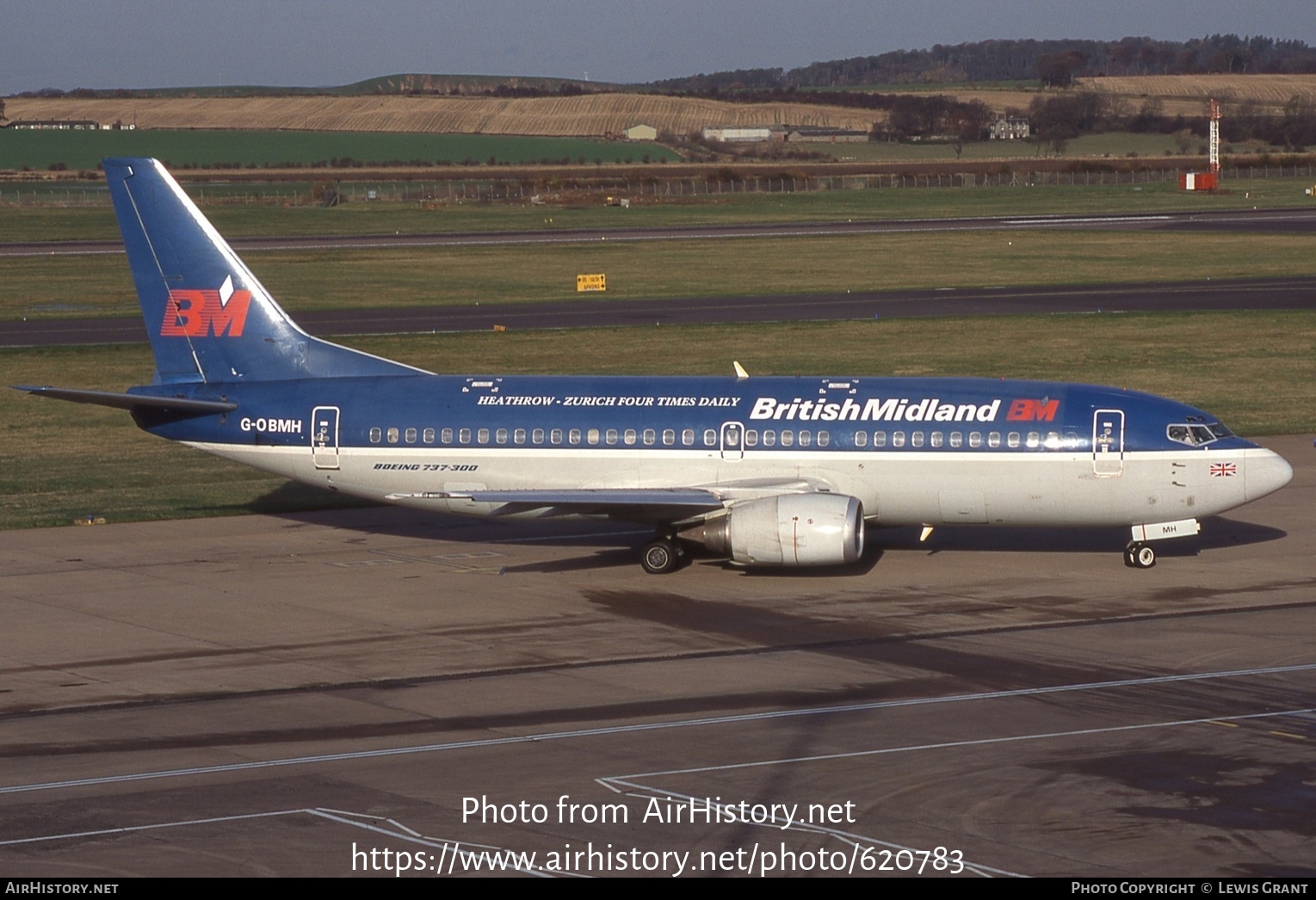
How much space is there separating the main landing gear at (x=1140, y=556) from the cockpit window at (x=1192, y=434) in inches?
99.7

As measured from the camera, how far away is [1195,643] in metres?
28.6

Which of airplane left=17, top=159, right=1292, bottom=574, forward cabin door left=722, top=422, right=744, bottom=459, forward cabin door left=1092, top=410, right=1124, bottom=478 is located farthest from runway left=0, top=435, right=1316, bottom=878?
forward cabin door left=722, top=422, right=744, bottom=459

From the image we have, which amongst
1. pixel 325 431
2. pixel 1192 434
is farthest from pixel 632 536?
pixel 1192 434

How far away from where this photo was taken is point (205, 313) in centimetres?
3828

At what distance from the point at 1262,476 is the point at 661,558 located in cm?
1258

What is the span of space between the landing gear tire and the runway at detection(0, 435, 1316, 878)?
0.27 metres

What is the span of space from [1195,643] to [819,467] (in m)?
9.11

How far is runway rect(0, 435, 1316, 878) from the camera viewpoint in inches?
755

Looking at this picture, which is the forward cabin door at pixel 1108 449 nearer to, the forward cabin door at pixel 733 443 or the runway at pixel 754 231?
the forward cabin door at pixel 733 443

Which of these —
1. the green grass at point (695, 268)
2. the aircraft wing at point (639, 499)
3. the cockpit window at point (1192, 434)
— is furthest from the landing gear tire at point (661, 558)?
the green grass at point (695, 268)

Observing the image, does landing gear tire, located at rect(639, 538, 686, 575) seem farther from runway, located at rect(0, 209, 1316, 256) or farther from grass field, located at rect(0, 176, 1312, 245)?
grass field, located at rect(0, 176, 1312, 245)

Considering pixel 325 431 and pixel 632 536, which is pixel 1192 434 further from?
pixel 325 431
